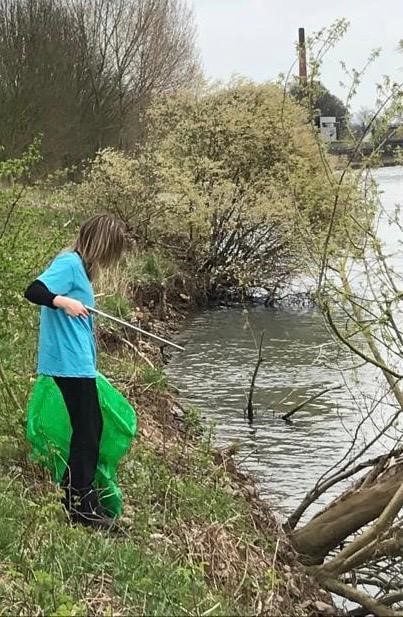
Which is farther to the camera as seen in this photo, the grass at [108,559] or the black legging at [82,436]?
the black legging at [82,436]

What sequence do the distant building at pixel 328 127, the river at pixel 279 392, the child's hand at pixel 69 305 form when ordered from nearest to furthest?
the child's hand at pixel 69 305 → the distant building at pixel 328 127 → the river at pixel 279 392

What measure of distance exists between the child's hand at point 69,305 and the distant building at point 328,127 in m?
4.01

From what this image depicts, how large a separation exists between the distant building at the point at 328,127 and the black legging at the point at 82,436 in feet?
13.2

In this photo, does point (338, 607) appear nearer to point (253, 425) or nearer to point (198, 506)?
point (198, 506)

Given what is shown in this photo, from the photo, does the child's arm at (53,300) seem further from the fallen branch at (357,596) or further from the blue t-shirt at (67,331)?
the fallen branch at (357,596)

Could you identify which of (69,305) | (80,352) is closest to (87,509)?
(80,352)

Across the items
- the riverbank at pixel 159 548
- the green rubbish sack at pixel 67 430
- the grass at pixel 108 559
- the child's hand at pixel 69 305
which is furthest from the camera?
the green rubbish sack at pixel 67 430

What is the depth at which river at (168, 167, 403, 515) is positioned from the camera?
9.84 m

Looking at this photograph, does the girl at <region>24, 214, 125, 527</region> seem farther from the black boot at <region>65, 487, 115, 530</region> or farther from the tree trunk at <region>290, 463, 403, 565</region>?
the tree trunk at <region>290, 463, 403, 565</region>

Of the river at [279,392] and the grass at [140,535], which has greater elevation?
the grass at [140,535]

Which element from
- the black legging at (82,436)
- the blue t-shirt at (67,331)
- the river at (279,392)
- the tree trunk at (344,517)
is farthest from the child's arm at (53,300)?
the river at (279,392)

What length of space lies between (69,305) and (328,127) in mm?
4386

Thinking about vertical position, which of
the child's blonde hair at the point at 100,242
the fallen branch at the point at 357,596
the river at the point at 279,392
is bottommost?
the river at the point at 279,392

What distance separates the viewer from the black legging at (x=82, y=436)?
18.0ft
